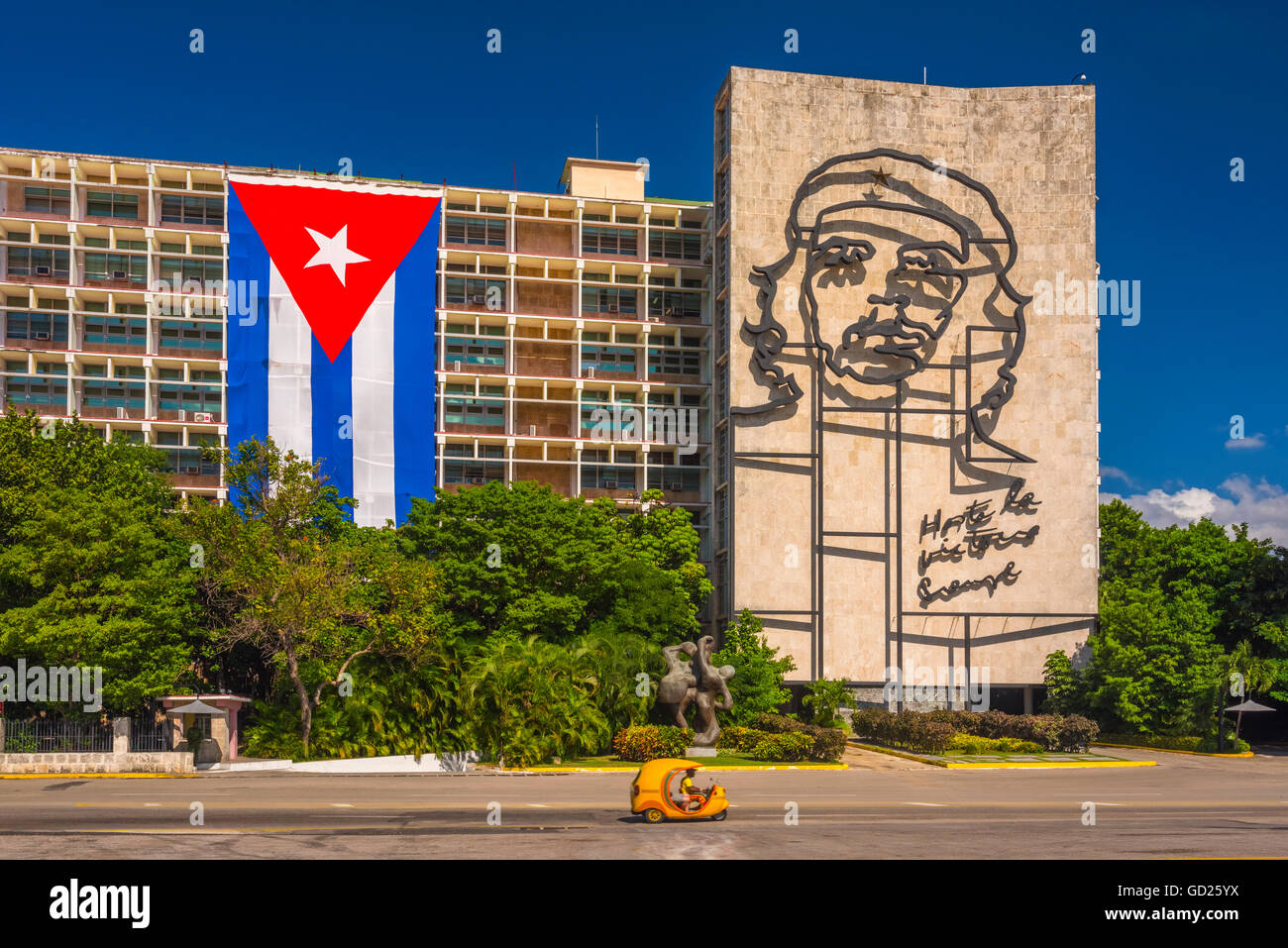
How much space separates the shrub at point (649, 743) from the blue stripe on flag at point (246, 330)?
121 feet

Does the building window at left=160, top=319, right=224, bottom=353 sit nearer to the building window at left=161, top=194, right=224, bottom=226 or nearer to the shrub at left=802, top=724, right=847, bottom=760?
the building window at left=161, top=194, right=224, bottom=226

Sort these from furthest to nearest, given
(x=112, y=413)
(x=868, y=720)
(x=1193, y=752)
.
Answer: (x=112, y=413) < (x=868, y=720) < (x=1193, y=752)

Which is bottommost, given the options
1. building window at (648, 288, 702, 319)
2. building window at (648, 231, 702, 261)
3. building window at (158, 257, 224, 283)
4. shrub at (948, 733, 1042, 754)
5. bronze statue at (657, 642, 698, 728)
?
shrub at (948, 733, 1042, 754)

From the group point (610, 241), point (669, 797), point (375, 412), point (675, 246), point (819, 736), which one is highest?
point (610, 241)

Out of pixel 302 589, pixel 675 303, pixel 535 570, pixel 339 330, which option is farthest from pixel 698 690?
pixel 675 303

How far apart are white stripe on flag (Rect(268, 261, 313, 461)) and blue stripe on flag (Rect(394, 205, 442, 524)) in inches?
225

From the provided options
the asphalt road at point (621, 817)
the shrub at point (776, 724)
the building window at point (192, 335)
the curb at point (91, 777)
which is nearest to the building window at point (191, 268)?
the building window at point (192, 335)

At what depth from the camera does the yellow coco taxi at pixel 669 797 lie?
95.2 feet

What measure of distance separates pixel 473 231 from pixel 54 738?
5084 centimetres

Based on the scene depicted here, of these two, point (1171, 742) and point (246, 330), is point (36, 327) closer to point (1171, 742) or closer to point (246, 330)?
point (246, 330)

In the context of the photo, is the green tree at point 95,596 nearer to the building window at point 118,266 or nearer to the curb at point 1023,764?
the curb at point 1023,764

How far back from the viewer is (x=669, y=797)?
29094 mm

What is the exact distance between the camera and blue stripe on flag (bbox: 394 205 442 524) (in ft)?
254

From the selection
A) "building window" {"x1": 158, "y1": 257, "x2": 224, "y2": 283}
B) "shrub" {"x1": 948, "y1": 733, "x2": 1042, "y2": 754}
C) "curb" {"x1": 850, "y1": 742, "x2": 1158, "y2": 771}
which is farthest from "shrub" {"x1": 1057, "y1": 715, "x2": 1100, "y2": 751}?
"building window" {"x1": 158, "y1": 257, "x2": 224, "y2": 283}
